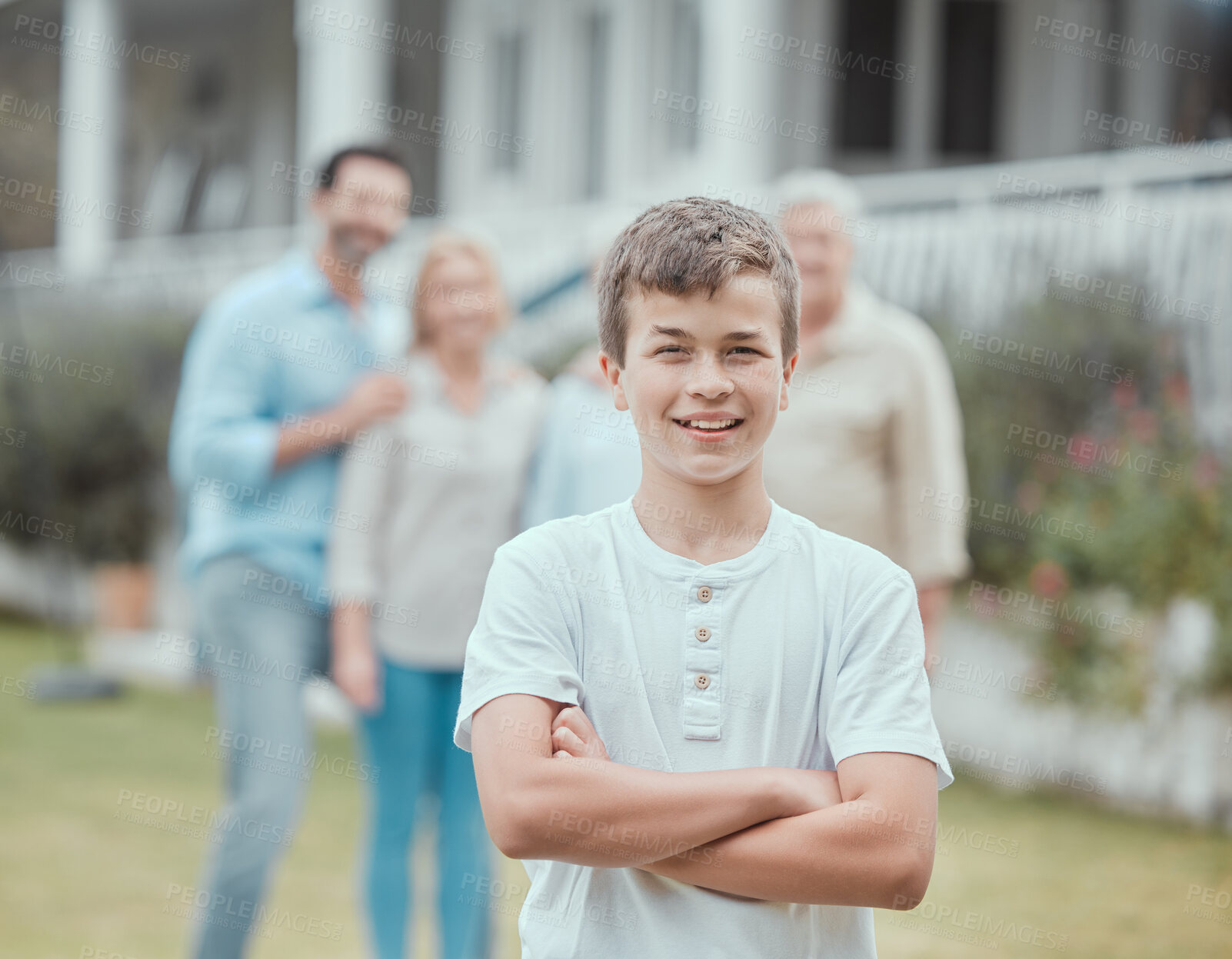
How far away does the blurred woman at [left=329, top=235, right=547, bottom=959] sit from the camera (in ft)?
10.2

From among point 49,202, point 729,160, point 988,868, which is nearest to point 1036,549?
point 988,868

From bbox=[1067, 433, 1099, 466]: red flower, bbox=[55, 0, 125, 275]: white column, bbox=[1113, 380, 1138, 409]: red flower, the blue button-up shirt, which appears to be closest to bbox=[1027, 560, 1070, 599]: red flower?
bbox=[1067, 433, 1099, 466]: red flower

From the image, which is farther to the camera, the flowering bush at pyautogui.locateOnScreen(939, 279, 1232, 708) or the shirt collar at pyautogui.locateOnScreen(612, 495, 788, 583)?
the flowering bush at pyautogui.locateOnScreen(939, 279, 1232, 708)

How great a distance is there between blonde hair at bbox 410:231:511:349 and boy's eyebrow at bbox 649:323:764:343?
1.86 meters

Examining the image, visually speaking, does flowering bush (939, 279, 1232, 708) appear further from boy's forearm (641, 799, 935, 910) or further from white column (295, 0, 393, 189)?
white column (295, 0, 393, 189)

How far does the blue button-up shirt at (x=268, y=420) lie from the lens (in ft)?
10.3

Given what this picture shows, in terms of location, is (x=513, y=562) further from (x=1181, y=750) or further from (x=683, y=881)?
(x=1181, y=750)

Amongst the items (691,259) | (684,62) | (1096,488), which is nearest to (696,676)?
(691,259)

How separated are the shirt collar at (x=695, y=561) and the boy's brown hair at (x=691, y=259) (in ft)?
0.65

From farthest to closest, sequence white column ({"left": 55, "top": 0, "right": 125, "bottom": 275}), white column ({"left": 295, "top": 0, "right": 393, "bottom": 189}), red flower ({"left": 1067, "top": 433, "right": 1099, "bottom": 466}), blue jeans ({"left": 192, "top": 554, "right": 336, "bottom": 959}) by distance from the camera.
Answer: white column ({"left": 55, "top": 0, "right": 125, "bottom": 275}) → white column ({"left": 295, "top": 0, "right": 393, "bottom": 189}) → red flower ({"left": 1067, "top": 433, "right": 1099, "bottom": 466}) → blue jeans ({"left": 192, "top": 554, "right": 336, "bottom": 959})

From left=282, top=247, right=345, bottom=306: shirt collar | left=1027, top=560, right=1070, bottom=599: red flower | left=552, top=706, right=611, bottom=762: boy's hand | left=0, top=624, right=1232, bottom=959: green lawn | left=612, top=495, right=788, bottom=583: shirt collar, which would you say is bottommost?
left=0, top=624, right=1232, bottom=959: green lawn

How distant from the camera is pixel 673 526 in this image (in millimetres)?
1551

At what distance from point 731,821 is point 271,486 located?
2078 millimetres

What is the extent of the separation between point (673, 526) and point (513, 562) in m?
0.20
